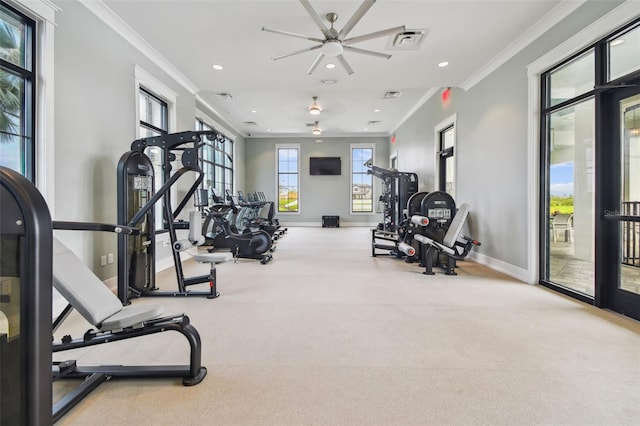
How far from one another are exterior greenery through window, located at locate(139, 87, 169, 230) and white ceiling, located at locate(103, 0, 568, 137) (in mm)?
709

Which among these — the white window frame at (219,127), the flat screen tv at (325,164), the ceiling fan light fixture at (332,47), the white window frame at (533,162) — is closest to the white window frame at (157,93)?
the white window frame at (219,127)

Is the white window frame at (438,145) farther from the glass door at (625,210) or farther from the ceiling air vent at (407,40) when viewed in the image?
the glass door at (625,210)

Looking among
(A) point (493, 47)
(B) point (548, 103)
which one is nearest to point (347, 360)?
(B) point (548, 103)

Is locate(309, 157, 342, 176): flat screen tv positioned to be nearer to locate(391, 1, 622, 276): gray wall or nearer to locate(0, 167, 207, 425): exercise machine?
locate(391, 1, 622, 276): gray wall

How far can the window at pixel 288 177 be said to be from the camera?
42.1 ft

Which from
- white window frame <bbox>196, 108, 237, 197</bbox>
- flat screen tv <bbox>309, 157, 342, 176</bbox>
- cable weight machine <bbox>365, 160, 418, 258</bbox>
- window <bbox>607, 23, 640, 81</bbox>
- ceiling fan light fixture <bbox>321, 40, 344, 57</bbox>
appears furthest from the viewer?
flat screen tv <bbox>309, 157, 342, 176</bbox>

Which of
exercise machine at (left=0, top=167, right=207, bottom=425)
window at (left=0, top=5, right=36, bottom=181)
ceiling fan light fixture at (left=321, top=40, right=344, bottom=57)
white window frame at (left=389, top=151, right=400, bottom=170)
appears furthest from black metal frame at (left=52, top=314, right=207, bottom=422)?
white window frame at (left=389, top=151, right=400, bottom=170)

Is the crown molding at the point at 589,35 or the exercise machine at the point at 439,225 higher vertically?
the crown molding at the point at 589,35

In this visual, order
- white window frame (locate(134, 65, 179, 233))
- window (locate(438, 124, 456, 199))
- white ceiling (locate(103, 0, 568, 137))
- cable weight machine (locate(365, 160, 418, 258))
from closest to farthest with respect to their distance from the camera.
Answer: white ceiling (locate(103, 0, 568, 137))
white window frame (locate(134, 65, 179, 233))
window (locate(438, 124, 456, 199))
cable weight machine (locate(365, 160, 418, 258))

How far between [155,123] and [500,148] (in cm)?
572

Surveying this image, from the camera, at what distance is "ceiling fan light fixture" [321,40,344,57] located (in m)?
3.57

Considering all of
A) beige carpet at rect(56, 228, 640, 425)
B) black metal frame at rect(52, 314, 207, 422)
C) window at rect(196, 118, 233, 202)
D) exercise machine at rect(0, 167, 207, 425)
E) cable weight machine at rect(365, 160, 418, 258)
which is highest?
window at rect(196, 118, 233, 202)

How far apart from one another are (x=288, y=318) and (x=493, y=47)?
15.3 ft

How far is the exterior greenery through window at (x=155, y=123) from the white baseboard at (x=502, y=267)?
18.3 feet
